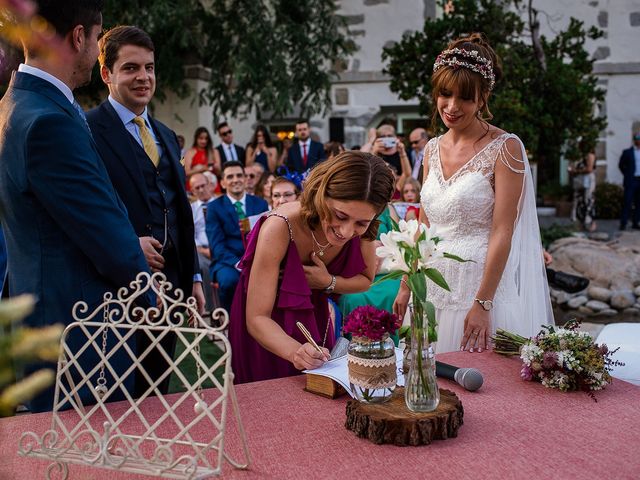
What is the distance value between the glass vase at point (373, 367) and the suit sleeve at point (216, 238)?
12.3 feet

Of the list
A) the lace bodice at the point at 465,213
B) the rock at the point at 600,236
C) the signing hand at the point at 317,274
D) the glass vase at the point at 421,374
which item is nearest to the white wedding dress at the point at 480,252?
the lace bodice at the point at 465,213

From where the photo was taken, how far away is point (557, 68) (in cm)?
708

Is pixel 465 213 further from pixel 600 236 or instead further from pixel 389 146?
pixel 600 236

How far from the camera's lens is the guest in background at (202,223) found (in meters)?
6.62

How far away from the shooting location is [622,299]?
21.6ft

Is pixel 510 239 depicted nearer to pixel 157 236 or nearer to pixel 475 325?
pixel 475 325

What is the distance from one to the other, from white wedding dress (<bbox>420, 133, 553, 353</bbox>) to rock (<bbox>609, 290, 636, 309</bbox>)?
4.11 meters

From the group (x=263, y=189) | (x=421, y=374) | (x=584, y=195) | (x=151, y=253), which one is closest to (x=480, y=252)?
(x=421, y=374)

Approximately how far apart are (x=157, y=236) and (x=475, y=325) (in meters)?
1.38

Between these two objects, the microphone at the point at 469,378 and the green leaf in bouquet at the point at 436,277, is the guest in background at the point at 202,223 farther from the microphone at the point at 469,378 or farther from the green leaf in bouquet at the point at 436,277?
the green leaf in bouquet at the point at 436,277

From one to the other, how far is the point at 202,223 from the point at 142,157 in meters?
3.91

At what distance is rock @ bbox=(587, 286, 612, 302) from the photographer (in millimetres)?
6672

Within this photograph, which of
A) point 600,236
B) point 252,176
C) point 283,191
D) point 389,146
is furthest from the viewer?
point 600,236

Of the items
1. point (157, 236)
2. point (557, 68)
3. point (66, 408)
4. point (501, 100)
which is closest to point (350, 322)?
point (66, 408)
